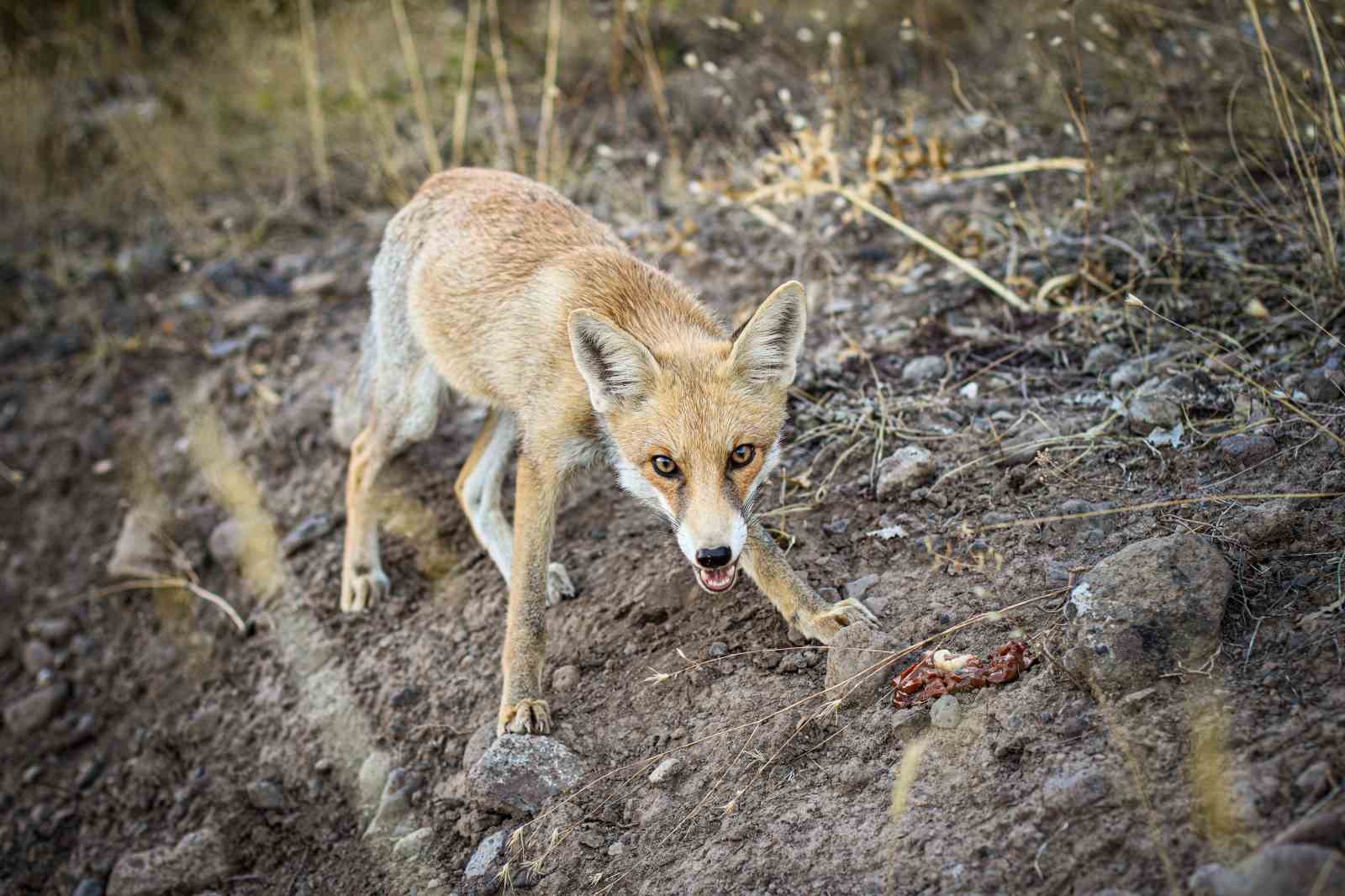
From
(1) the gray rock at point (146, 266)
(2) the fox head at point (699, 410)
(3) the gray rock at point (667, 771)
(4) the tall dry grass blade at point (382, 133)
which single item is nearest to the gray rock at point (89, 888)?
(3) the gray rock at point (667, 771)

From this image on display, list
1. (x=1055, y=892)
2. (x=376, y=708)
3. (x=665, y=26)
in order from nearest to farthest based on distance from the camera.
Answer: (x=1055, y=892)
(x=376, y=708)
(x=665, y=26)

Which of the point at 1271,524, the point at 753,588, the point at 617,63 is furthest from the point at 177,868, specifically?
the point at 617,63

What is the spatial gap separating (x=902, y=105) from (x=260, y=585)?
4.78 metres

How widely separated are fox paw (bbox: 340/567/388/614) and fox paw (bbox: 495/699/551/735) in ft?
4.54

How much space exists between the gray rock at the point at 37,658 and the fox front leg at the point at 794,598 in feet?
12.7

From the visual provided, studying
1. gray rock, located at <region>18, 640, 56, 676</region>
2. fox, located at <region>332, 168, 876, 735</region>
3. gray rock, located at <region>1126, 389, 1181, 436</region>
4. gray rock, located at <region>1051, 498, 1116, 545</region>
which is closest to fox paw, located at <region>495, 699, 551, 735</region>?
fox, located at <region>332, 168, 876, 735</region>

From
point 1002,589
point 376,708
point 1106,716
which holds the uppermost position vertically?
point 1106,716

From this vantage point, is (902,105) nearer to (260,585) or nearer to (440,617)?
(440,617)

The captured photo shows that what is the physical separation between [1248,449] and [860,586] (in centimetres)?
130

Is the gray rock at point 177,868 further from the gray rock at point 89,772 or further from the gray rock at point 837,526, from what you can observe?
the gray rock at point 837,526

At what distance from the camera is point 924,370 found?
14.1ft

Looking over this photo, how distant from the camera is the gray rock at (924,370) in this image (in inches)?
169

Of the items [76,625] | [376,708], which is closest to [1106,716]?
[376,708]

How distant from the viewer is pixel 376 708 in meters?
3.91
